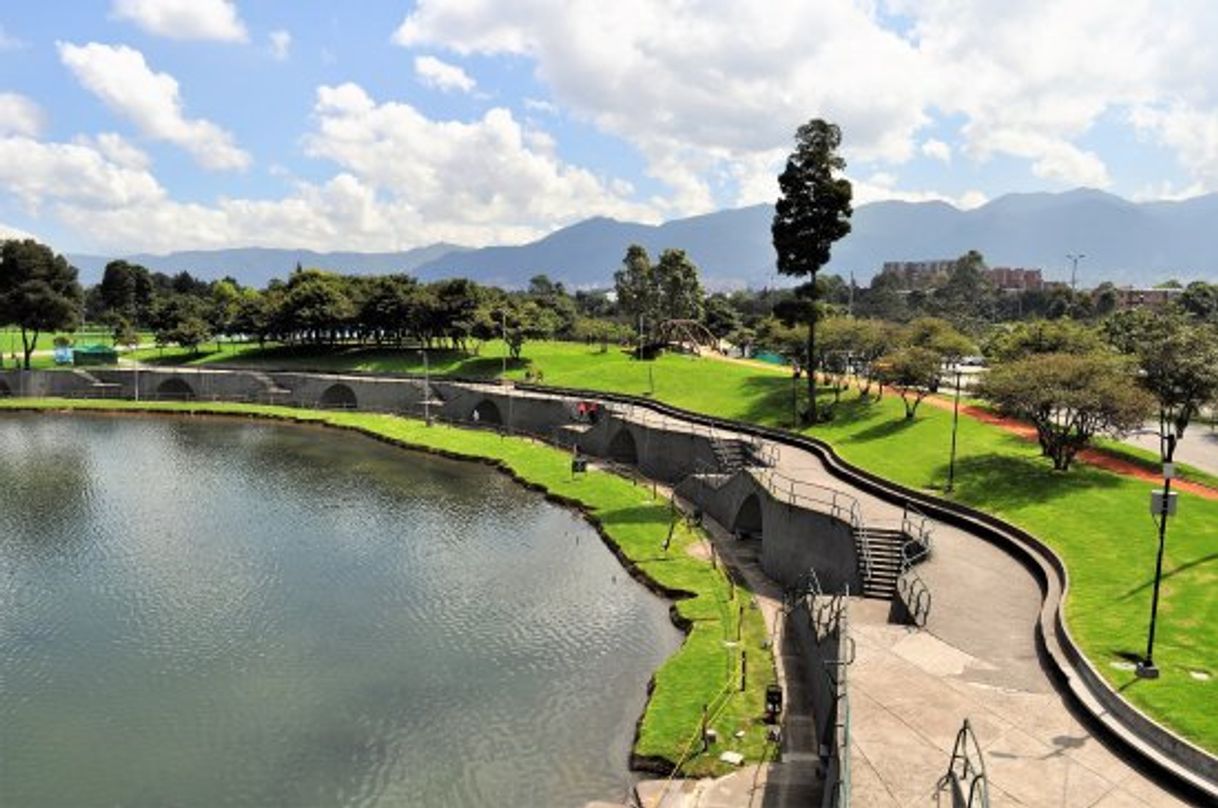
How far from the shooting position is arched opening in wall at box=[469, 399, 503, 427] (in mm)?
85375

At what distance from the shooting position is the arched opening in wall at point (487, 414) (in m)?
85.4

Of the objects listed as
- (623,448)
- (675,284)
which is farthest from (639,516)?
(675,284)

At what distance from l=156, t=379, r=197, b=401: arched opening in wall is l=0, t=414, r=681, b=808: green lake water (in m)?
44.3

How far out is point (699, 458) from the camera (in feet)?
187

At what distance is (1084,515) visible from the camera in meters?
36.8

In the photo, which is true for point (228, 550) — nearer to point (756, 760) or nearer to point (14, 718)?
point (14, 718)

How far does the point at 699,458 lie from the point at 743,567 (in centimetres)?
1554

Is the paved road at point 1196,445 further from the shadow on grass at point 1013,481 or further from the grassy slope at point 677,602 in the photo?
the grassy slope at point 677,602

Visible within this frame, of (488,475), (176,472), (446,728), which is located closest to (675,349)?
(488,475)

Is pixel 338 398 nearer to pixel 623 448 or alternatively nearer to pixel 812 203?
pixel 623 448

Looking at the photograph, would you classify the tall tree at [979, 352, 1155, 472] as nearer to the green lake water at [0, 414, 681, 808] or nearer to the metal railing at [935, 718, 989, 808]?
the green lake water at [0, 414, 681, 808]

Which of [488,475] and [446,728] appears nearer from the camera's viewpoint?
[446,728]

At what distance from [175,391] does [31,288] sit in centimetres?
A: 2048

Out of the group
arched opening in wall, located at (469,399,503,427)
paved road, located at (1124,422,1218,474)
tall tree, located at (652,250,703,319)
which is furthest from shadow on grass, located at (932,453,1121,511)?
tall tree, located at (652,250,703,319)
